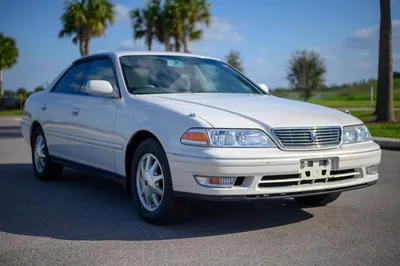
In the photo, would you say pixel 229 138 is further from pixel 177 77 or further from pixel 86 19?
pixel 86 19

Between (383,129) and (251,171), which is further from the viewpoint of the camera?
(383,129)

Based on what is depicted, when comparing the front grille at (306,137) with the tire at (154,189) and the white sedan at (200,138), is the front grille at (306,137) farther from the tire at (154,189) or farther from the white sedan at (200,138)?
the tire at (154,189)

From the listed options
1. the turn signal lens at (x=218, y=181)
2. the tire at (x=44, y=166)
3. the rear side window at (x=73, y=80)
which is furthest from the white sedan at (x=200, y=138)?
the tire at (x=44, y=166)

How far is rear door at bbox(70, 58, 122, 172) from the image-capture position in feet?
18.1

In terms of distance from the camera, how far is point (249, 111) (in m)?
4.79

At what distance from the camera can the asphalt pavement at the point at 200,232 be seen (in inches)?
154

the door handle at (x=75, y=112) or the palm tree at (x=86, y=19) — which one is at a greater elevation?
the palm tree at (x=86, y=19)

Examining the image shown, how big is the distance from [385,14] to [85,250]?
52.5ft

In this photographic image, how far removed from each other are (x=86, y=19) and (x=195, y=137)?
3341cm

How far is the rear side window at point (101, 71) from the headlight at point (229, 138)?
1.66m

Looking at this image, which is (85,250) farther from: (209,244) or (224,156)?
(224,156)

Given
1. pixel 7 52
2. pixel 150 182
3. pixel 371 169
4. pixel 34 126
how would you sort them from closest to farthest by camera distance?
pixel 150 182
pixel 371 169
pixel 34 126
pixel 7 52

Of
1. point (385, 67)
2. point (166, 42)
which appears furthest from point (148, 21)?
point (385, 67)

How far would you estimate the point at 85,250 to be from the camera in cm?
411
